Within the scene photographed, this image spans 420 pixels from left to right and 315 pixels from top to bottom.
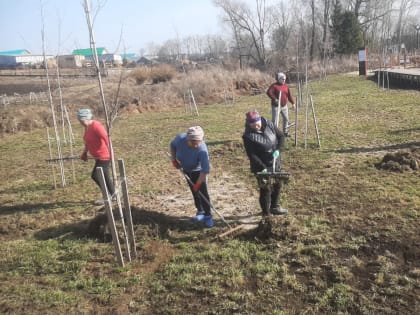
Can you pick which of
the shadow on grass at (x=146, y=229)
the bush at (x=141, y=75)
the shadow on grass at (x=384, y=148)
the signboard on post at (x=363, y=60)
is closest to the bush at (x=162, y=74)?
the bush at (x=141, y=75)

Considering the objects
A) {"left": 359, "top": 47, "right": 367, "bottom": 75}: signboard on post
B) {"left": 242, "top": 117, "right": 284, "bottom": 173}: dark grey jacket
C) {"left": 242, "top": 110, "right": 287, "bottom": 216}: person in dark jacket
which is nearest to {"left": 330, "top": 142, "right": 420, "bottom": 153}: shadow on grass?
{"left": 242, "top": 110, "right": 287, "bottom": 216}: person in dark jacket

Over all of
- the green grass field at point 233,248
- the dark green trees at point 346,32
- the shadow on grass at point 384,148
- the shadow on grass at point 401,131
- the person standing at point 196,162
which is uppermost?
the dark green trees at point 346,32

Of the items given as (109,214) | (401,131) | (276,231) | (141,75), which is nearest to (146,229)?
(109,214)

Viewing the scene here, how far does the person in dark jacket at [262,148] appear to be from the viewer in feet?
17.3

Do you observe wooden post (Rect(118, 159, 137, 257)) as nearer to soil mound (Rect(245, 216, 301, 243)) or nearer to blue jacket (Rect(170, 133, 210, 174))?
blue jacket (Rect(170, 133, 210, 174))

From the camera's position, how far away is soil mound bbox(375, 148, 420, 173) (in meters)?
7.08

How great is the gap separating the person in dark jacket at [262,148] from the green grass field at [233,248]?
499mm

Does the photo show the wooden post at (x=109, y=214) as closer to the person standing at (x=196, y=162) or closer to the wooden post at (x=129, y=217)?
the wooden post at (x=129, y=217)

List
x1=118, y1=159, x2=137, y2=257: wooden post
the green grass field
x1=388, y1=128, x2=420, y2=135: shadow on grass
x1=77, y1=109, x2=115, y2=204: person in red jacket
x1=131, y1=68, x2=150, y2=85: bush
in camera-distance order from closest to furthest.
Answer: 1. the green grass field
2. x1=118, y1=159, x2=137, y2=257: wooden post
3. x1=77, y1=109, x2=115, y2=204: person in red jacket
4. x1=388, y1=128, x2=420, y2=135: shadow on grass
5. x1=131, y1=68, x2=150, y2=85: bush

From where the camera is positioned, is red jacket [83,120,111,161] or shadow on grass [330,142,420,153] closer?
red jacket [83,120,111,161]

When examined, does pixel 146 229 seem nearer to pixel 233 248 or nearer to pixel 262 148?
pixel 233 248

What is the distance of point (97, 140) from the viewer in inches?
240

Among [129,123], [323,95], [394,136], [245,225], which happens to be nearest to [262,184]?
[245,225]

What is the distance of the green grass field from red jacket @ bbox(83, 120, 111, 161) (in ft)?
3.58
